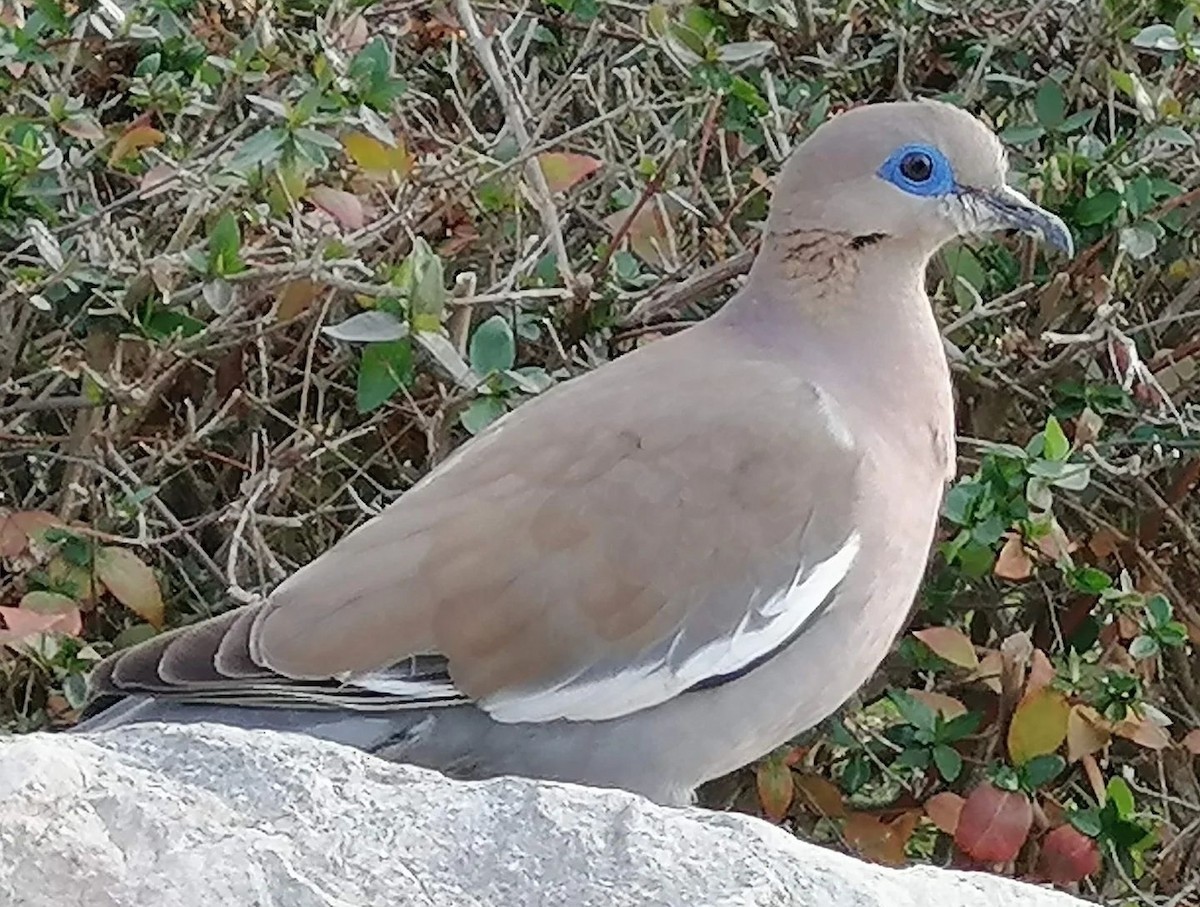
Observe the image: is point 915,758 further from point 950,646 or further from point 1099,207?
point 1099,207

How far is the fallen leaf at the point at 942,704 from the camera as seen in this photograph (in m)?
3.13

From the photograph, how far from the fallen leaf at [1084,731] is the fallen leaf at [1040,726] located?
2 cm

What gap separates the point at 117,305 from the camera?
3.07 meters

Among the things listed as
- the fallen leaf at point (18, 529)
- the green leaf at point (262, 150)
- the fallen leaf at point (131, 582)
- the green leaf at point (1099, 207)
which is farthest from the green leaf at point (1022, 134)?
the fallen leaf at point (18, 529)

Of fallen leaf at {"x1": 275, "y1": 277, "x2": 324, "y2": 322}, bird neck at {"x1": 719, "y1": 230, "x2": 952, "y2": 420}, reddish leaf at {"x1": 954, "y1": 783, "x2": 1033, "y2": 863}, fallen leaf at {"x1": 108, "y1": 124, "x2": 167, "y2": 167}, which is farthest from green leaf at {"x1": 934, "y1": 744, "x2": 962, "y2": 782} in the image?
fallen leaf at {"x1": 108, "y1": 124, "x2": 167, "y2": 167}

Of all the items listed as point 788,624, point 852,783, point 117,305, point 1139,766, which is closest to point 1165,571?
point 1139,766

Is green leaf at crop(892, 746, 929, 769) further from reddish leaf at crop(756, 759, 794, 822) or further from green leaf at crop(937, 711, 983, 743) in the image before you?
reddish leaf at crop(756, 759, 794, 822)

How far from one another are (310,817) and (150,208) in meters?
1.90

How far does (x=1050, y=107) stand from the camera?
3.28 m

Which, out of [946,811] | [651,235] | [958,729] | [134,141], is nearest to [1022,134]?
[651,235]

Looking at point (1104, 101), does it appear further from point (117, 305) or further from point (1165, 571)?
point (117, 305)

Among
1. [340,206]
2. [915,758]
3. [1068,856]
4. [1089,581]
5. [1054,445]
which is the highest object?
[340,206]

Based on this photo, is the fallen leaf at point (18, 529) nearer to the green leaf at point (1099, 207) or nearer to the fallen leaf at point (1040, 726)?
the fallen leaf at point (1040, 726)

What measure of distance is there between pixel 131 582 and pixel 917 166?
4.16 feet
